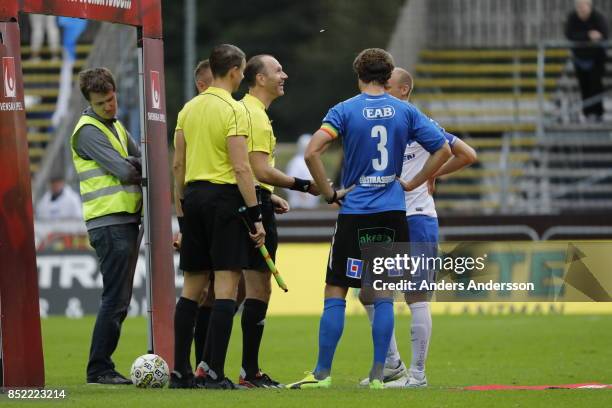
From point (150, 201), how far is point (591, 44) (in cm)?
1420

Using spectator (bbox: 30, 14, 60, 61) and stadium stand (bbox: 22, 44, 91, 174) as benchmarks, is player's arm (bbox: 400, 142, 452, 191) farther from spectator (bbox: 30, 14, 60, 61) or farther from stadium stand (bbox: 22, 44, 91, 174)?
spectator (bbox: 30, 14, 60, 61)

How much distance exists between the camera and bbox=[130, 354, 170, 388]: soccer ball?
9617 mm

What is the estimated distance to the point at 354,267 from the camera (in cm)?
932

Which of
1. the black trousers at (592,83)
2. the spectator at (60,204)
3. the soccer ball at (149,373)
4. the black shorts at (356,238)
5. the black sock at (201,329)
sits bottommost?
the soccer ball at (149,373)

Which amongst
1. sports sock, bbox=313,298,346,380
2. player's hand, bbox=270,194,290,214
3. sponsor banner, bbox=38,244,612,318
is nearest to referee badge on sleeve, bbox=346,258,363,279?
sports sock, bbox=313,298,346,380

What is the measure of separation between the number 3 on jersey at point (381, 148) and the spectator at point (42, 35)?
18784 mm

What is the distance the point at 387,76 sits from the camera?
9.40m

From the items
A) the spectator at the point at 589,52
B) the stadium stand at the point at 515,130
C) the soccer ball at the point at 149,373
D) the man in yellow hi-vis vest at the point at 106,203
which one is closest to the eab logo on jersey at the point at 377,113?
the man in yellow hi-vis vest at the point at 106,203

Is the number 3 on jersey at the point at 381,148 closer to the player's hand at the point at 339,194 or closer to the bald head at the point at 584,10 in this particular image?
the player's hand at the point at 339,194

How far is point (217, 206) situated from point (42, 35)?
18959 mm

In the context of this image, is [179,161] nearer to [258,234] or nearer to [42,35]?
[258,234]

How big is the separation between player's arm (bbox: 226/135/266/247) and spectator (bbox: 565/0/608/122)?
48.2 ft

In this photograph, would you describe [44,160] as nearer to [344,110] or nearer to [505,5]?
[505,5]

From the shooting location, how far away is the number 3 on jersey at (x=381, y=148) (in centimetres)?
930
